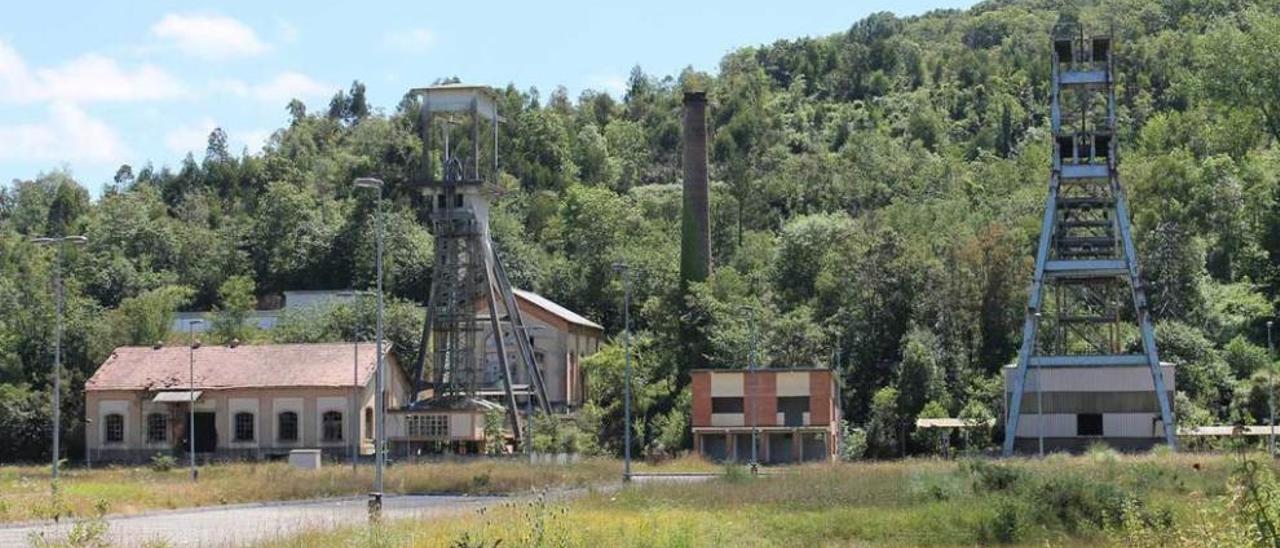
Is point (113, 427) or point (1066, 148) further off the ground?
point (1066, 148)

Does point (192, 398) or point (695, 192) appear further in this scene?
point (695, 192)

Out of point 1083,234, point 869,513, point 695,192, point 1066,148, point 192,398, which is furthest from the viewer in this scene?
point 695,192

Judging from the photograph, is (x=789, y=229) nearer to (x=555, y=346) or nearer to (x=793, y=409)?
(x=555, y=346)

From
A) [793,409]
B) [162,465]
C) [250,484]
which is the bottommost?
[162,465]

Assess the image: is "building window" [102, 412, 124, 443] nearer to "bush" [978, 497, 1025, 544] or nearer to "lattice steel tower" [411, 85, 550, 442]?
"lattice steel tower" [411, 85, 550, 442]

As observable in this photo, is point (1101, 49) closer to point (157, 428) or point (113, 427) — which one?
point (157, 428)

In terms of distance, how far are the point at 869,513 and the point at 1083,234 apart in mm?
45930

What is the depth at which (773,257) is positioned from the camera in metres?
113

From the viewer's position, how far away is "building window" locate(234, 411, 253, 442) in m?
85.4

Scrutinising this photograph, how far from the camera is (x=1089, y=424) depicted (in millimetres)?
75375

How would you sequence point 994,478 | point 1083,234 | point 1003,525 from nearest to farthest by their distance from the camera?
1. point 1003,525
2. point 994,478
3. point 1083,234

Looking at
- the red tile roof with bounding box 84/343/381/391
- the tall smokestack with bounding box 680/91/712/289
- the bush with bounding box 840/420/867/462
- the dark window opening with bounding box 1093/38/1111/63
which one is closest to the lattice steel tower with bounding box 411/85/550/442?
the red tile roof with bounding box 84/343/381/391

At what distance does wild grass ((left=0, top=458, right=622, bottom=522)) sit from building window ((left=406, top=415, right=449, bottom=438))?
49.3 feet

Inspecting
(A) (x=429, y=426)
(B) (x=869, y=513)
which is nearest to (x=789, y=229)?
(A) (x=429, y=426)
